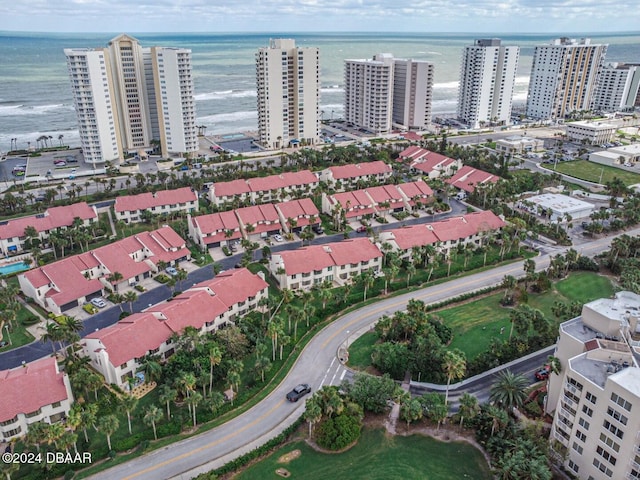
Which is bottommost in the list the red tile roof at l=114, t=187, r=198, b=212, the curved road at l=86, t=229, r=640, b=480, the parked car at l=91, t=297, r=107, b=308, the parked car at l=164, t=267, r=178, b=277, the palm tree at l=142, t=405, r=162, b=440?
the curved road at l=86, t=229, r=640, b=480

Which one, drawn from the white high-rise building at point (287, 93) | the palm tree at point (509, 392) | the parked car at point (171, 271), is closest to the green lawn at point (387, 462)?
the palm tree at point (509, 392)

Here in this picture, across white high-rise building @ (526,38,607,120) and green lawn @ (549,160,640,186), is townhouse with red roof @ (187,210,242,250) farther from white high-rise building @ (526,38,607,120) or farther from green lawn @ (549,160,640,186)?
white high-rise building @ (526,38,607,120)

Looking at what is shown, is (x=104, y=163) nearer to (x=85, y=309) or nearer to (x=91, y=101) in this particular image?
(x=91, y=101)

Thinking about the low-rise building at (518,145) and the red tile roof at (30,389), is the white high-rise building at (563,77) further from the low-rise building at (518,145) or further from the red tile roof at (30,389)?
the red tile roof at (30,389)

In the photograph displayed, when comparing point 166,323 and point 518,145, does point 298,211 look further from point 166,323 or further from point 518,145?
point 518,145

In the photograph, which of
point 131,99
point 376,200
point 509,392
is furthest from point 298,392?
point 131,99

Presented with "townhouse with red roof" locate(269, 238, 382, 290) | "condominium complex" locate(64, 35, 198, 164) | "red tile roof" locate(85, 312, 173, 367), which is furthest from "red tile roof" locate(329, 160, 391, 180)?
"red tile roof" locate(85, 312, 173, 367)
